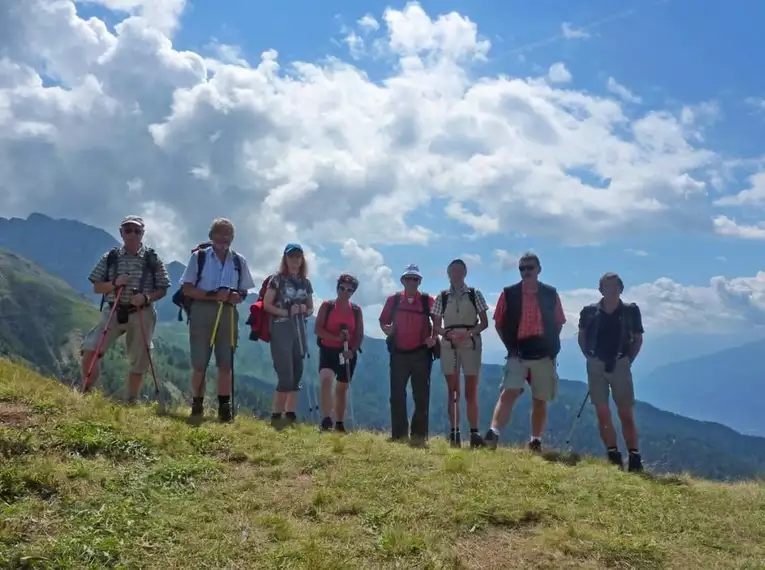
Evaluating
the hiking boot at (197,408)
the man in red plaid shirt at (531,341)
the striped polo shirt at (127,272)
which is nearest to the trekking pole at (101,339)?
the striped polo shirt at (127,272)

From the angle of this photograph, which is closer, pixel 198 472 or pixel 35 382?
pixel 198 472

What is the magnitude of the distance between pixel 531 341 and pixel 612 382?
163 centimetres

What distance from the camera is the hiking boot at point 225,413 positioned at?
408 inches

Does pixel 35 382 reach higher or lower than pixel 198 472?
higher

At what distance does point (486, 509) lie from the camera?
22.9 ft

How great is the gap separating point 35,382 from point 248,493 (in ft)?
14.6

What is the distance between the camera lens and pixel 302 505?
22.0 ft

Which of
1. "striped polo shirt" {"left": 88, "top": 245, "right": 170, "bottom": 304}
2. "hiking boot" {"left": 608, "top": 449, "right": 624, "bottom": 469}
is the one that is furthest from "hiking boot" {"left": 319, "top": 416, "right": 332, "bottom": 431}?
"hiking boot" {"left": 608, "top": 449, "right": 624, "bottom": 469}

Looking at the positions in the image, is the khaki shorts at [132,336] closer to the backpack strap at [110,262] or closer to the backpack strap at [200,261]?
the backpack strap at [110,262]

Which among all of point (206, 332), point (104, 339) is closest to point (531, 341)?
point (206, 332)

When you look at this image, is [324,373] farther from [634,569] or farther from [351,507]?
[634,569]

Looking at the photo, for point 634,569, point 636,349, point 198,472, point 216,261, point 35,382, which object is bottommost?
point 634,569

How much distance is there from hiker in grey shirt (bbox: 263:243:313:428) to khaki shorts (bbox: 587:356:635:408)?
5397 mm

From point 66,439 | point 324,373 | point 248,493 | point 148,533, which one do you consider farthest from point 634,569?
point 324,373
